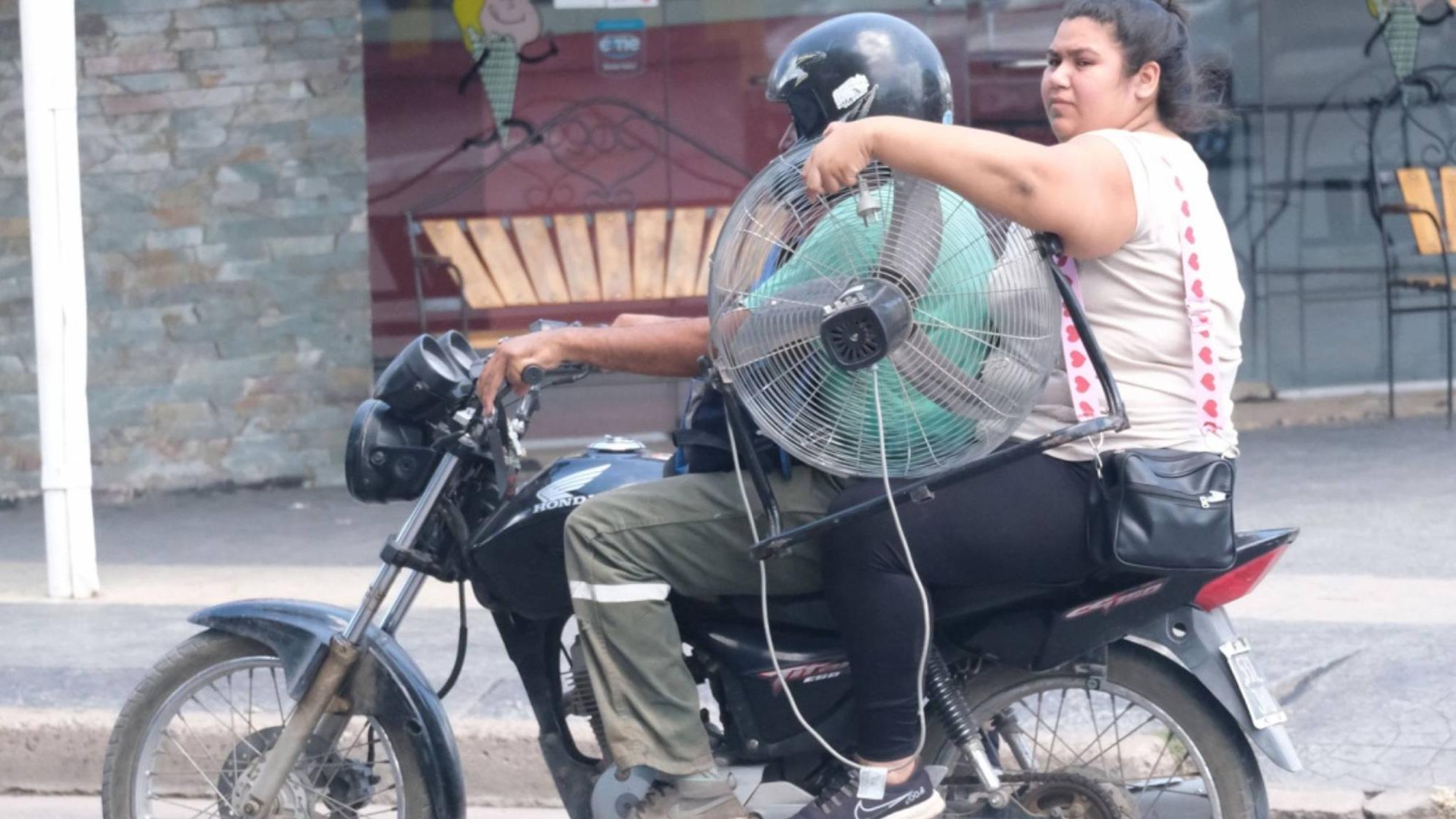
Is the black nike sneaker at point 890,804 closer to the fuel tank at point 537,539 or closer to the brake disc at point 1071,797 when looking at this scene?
the brake disc at point 1071,797

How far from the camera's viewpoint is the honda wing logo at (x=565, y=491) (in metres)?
3.41

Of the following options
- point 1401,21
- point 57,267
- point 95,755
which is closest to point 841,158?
point 95,755

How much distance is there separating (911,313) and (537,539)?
2.81 ft

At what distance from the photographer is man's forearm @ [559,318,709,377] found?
3273 millimetres

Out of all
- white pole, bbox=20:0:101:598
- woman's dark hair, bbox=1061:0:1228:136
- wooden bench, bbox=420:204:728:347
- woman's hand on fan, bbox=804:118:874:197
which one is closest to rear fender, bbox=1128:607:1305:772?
woman's dark hair, bbox=1061:0:1228:136

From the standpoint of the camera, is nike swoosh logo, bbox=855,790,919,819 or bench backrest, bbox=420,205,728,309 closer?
nike swoosh logo, bbox=855,790,919,819

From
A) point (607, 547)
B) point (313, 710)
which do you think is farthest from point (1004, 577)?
point (313, 710)

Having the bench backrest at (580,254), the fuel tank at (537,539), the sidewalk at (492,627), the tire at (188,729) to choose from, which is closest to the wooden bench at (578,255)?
the bench backrest at (580,254)

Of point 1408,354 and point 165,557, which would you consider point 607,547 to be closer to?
point 165,557

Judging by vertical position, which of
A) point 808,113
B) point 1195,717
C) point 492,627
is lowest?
point 492,627

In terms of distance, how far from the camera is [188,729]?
3.80 m

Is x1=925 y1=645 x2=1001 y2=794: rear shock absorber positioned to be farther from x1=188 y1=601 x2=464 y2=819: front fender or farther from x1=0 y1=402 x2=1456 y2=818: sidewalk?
x1=0 y1=402 x2=1456 y2=818: sidewalk

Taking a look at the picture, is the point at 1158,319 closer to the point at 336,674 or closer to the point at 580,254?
the point at 336,674

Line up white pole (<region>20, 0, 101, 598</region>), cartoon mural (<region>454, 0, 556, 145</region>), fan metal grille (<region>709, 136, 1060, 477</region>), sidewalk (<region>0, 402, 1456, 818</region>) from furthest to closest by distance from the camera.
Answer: cartoon mural (<region>454, 0, 556, 145</region>) → white pole (<region>20, 0, 101, 598</region>) → sidewalk (<region>0, 402, 1456, 818</region>) → fan metal grille (<region>709, 136, 1060, 477</region>)
